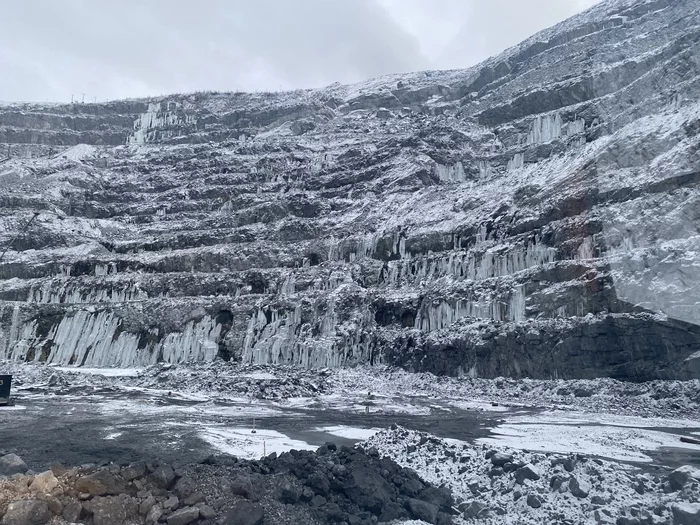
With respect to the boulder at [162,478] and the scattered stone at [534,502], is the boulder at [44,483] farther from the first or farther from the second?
the scattered stone at [534,502]

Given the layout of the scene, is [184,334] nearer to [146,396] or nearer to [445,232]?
[146,396]

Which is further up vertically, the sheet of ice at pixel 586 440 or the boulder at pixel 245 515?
the sheet of ice at pixel 586 440

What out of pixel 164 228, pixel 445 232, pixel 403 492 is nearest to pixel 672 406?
pixel 403 492

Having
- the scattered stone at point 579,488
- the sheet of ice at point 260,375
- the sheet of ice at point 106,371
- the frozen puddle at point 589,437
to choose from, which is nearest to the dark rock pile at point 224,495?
the scattered stone at point 579,488

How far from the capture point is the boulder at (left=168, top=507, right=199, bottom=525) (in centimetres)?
746

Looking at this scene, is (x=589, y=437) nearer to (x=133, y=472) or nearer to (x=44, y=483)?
(x=133, y=472)

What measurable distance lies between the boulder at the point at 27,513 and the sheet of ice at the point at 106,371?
30.8 m

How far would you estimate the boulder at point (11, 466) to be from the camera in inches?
389

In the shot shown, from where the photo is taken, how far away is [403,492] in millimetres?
9289

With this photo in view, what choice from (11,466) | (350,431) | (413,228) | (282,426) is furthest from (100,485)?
(413,228)

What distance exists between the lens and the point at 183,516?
7.53 meters

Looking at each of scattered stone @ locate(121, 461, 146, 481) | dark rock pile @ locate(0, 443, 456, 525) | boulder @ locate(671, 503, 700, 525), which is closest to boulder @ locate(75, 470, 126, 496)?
dark rock pile @ locate(0, 443, 456, 525)

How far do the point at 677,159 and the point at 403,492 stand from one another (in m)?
30.1

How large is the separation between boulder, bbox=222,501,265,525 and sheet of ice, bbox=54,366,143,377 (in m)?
31.4
